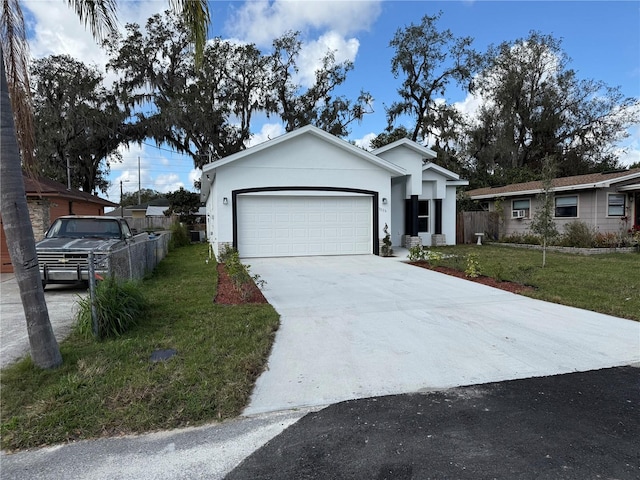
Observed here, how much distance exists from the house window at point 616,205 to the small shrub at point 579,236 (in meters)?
1.23

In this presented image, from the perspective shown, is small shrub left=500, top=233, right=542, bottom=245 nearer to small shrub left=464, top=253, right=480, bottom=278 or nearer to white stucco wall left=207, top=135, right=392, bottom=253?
white stucco wall left=207, top=135, right=392, bottom=253

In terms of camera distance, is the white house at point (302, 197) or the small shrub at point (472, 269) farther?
the white house at point (302, 197)

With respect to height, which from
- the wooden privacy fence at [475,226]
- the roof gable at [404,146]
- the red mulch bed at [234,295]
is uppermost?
the roof gable at [404,146]

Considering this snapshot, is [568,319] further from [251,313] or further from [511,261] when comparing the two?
[511,261]

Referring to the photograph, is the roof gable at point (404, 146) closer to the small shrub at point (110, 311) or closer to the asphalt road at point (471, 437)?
the small shrub at point (110, 311)

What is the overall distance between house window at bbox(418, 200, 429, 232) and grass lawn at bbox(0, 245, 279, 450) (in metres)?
14.1

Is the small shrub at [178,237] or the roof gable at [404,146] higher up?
the roof gable at [404,146]

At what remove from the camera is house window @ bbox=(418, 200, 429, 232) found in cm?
1889

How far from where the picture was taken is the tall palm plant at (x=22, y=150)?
12.6ft

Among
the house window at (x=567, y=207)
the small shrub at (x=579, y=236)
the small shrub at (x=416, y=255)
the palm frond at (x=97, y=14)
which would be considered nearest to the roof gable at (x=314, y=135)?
the small shrub at (x=416, y=255)

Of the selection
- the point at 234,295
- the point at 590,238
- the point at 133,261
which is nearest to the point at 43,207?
the point at 133,261

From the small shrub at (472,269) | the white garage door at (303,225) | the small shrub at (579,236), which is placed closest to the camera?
the small shrub at (472,269)

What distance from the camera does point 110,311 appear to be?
5.28m

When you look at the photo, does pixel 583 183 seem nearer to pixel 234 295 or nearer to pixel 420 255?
pixel 420 255
